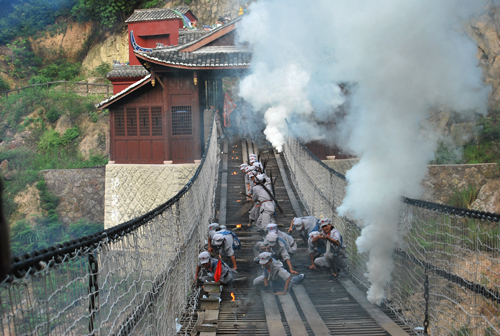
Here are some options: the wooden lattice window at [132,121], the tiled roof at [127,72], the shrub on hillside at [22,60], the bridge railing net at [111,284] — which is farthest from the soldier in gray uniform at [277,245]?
the shrub on hillside at [22,60]

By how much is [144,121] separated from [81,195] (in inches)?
372

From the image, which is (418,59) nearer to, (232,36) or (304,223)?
(304,223)

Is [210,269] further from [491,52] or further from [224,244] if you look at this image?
[491,52]

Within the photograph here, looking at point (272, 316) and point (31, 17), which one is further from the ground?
point (31, 17)

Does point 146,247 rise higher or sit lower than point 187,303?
higher

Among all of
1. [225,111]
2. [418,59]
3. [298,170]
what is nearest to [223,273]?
[418,59]

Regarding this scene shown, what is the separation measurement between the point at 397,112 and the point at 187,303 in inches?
144

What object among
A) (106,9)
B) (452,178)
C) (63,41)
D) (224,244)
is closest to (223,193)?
(224,244)

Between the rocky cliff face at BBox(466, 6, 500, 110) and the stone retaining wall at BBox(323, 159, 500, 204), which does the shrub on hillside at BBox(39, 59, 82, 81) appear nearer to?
the stone retaining wall at BBox(323, 159, 500, 204)

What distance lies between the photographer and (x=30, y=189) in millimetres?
22516

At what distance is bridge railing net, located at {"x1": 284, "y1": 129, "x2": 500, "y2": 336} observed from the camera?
12.8ft

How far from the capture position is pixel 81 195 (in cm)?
2214

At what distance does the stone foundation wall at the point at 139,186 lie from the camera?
14570 mm

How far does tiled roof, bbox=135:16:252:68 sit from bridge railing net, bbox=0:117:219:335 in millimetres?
7883
